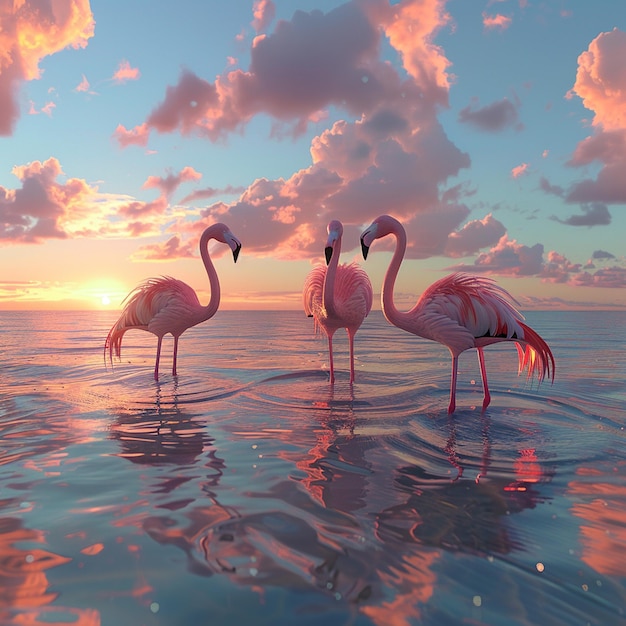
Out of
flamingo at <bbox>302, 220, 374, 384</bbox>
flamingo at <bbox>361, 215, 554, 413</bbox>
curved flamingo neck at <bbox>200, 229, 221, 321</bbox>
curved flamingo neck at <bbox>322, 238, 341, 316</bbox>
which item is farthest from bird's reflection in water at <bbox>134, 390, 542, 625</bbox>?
curved flamingo neck at <bbox>200, 229, 221, 321</bbox>

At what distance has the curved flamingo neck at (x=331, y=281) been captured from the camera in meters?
6.85

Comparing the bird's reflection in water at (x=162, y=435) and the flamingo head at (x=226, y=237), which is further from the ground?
the flamingo head at (x=226, y=237)

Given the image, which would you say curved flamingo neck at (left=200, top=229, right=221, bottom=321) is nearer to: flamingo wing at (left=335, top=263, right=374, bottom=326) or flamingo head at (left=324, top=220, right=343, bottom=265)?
flamingo wing at (left=335, top=263, right=374, bottom=326)

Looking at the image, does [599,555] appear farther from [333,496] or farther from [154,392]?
[154,392]

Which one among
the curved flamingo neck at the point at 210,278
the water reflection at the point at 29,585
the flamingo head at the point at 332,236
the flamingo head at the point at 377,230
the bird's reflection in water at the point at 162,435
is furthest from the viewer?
the curved flamingo neck at the point at 210,278

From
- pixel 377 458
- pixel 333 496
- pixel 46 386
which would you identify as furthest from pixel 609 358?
pixel 46 386

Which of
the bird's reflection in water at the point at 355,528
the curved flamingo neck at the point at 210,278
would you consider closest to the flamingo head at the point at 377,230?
the bird's reflection in water at the point at 355,528

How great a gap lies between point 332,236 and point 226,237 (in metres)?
2.56

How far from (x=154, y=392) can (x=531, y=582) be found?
6.28 meters

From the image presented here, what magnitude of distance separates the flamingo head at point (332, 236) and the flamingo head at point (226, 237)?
196cm

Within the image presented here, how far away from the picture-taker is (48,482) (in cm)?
354

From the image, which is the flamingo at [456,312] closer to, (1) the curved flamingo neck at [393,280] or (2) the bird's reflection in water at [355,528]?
(1) the curved flamingo neck at [393,280]

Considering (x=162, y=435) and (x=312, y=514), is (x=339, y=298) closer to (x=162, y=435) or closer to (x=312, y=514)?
(x=162, y=435)

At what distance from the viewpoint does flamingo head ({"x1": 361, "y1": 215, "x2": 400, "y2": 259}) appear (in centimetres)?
561
